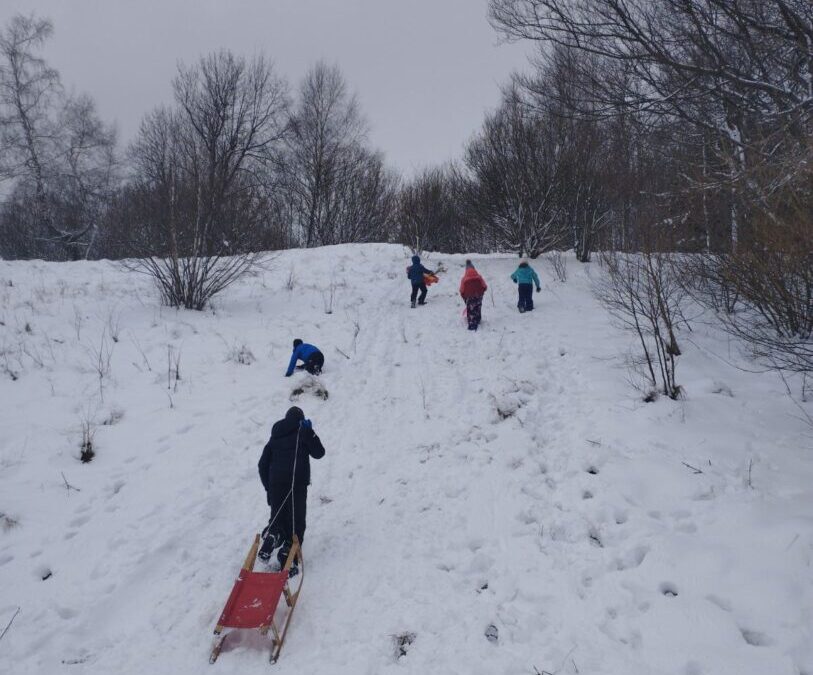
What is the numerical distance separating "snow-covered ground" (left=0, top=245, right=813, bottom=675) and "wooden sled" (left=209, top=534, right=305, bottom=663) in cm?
14

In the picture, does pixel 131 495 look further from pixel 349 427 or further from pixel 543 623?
pixel 543 623

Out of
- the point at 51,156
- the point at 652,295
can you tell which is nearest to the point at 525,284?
the point at 652,295

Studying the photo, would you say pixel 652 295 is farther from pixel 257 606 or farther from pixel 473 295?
pixel 257 606

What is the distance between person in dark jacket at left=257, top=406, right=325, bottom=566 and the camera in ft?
12.9

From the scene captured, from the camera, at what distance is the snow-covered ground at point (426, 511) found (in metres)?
3.01

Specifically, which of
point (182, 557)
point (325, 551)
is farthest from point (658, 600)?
point (182, 557)

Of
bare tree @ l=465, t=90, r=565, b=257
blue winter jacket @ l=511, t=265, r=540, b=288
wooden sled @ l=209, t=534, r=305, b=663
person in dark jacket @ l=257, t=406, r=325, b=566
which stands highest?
bare tree @ l=465, t=90, r=565, b=257

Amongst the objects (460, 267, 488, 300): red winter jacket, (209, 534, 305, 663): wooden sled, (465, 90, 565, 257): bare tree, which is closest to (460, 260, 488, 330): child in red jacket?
(460, 267, 488, 300): red winter jacket

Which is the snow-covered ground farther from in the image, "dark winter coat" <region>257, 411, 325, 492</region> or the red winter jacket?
the red winter jacket

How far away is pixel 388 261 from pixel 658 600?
1423cm

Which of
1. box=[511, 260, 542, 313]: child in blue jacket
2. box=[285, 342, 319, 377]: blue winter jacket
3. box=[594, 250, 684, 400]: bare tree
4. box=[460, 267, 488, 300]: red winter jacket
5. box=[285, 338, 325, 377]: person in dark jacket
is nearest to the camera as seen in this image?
box=[594, 250, 684, 400]: bare tree

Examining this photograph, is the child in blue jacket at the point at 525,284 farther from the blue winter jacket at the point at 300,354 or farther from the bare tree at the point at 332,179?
the bare tree at the point at 332,179

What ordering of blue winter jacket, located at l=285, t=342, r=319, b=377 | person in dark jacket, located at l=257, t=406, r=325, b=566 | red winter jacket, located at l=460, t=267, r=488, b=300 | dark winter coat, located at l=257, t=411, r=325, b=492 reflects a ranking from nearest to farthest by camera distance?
person in dark jacket, located at l=257, t=406, r=325, b=566 → dark winter coat, located at l=257, t=411, r=325, b=492 → blue winter jacket, located at l=285, t=342, r=319, b=377 → red winter jacket, located at l=460, t=267, r=488, b=300

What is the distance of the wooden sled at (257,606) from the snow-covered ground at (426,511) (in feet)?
0.46
